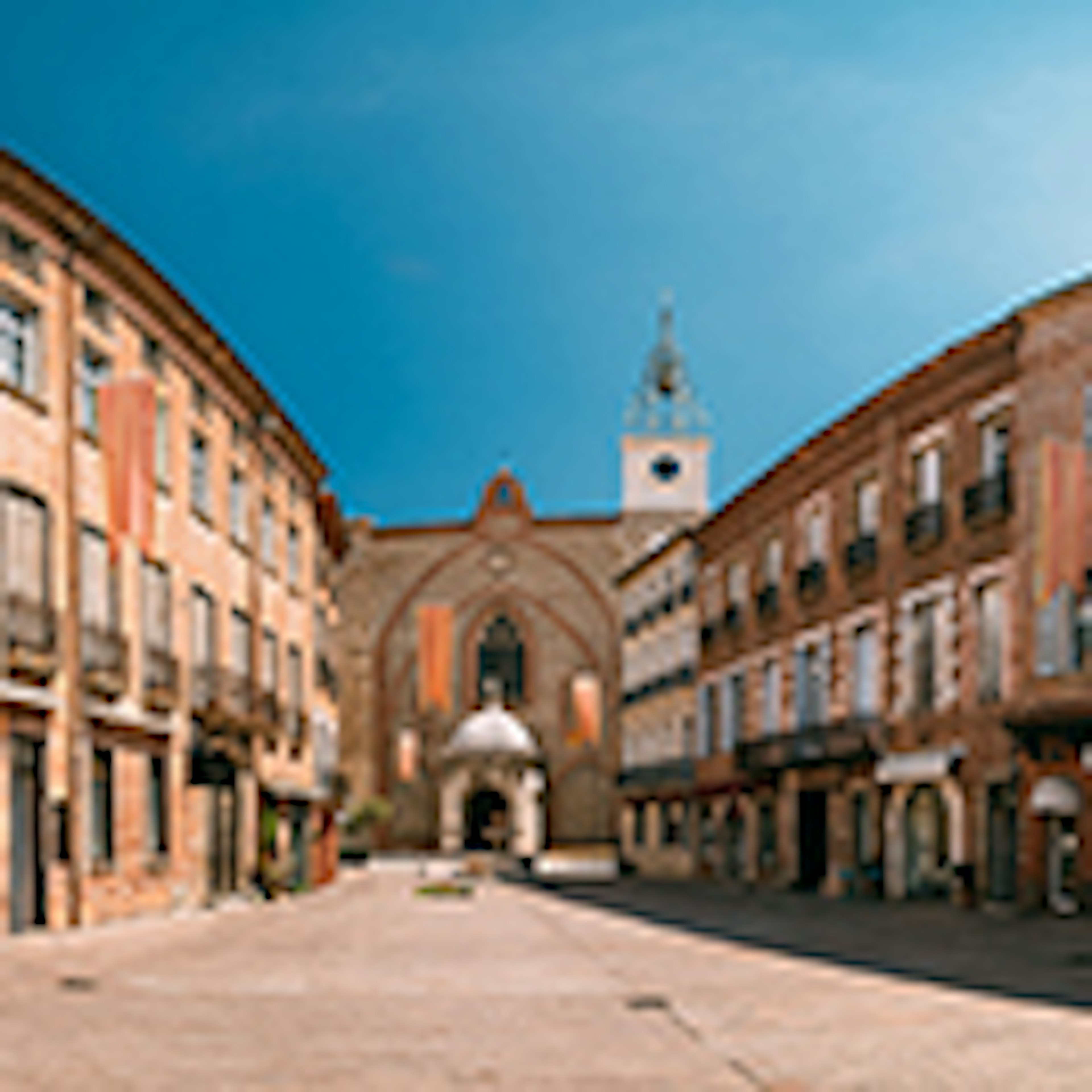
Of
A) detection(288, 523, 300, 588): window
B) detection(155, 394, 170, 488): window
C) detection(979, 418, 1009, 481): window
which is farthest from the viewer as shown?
detection(288, 523, 300, 588): window

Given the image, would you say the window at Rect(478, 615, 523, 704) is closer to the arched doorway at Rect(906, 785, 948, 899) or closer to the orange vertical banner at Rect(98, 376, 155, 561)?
the arched doorway at Rect(906, 785, 948, 899)

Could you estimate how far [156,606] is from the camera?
2900 centimetres

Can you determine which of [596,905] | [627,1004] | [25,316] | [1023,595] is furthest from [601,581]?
[627,1004]

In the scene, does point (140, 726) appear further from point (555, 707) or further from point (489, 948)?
point (555, 707)

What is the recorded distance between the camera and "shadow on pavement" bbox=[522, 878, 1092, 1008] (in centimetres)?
1622

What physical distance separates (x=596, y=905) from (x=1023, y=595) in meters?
10.7

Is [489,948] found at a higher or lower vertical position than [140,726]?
lower

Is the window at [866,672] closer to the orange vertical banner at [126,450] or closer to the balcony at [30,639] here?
the orange vertical banner at [126,450]

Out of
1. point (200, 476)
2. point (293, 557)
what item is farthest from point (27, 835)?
point (293, 557)

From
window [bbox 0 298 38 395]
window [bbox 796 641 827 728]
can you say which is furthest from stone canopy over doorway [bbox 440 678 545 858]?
window [bbox 0 298 38 395]

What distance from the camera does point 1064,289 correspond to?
2788 centimetres

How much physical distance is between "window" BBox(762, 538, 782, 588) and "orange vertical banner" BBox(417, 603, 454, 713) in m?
18.4

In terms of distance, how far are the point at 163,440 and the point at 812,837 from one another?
18.8m

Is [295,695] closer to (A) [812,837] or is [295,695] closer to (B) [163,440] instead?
(A) [812,837]
